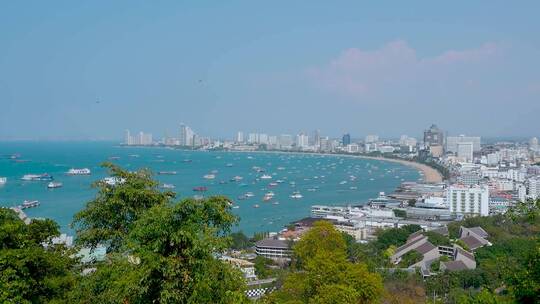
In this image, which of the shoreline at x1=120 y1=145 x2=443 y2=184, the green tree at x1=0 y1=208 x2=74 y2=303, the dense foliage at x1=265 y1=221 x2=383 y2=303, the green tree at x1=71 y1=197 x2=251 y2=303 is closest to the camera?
the green tree at x1=71 y1=197 x2=251 y2=303

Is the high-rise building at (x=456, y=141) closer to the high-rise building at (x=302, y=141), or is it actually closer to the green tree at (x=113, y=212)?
the high-rise building at (x=302, y=141)

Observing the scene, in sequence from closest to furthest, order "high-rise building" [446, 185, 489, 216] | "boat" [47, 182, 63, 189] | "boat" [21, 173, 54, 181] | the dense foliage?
the dense foliage, "high-rise building" [446, 185, 489, 216], "boat" [47, 182, 63, 189], "boat" [21, 173, 54, 181]

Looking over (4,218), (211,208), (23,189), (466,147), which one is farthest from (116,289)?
(466,147)

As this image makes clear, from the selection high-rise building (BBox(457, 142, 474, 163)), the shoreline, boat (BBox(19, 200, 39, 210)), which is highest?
high-rise building (BBox(457, 142, 474, 163))

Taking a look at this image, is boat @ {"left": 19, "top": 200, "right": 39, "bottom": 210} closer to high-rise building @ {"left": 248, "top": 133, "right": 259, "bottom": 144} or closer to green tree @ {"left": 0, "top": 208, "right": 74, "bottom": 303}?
green tree @ {"left": 0, "top": 208, "right": 74, "bottom": 303}

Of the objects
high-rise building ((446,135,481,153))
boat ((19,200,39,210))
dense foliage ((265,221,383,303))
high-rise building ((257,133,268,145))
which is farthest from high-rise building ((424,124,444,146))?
dense foliage ((265,221,383,303))

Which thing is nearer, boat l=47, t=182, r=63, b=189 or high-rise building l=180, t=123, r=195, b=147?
boat l=47, t=182, r=63, b=189

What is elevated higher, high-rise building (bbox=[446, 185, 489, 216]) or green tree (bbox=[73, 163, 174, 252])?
green tree (bbox=[73, 163, 174, 252])

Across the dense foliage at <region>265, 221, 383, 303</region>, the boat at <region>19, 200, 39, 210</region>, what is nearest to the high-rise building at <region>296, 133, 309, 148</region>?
the boat at <region>19, 200, 39, 210</region>
